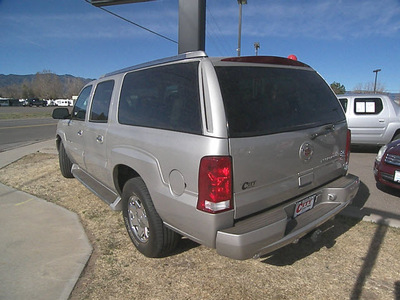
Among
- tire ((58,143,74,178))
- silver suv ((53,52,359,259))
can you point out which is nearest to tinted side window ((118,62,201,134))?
silver suv ((53,52,359,259))

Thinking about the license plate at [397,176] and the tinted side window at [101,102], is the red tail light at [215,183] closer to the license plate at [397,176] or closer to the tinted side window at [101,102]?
the tinted side window at [101,102]

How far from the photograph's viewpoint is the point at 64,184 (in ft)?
17.9

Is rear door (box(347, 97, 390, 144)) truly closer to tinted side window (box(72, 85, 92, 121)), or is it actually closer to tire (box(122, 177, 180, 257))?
tinted side window (box(72, 85, 92, 121))

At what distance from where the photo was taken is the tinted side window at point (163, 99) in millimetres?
2260

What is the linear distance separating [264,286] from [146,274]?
3.57 ft

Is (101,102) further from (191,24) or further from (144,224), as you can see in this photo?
(191,24)

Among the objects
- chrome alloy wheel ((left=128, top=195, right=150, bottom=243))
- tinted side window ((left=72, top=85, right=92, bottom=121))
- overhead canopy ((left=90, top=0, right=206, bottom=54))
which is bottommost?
chrome alloy wheel ((left=128, top=195, right=150, bottom=243))

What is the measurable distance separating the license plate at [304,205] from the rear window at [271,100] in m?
0.67

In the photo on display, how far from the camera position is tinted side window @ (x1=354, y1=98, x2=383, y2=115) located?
7.91 m

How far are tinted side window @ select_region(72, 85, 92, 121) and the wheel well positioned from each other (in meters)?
1.46

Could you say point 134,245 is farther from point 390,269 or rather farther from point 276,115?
point 390,269

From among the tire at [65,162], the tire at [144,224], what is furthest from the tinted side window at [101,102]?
the tire at [65,162]

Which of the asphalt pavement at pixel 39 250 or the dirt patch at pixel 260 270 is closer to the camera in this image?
the dirt patch at pixel 260 270

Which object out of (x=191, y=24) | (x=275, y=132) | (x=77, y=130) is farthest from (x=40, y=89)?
(x=275, y=132)
